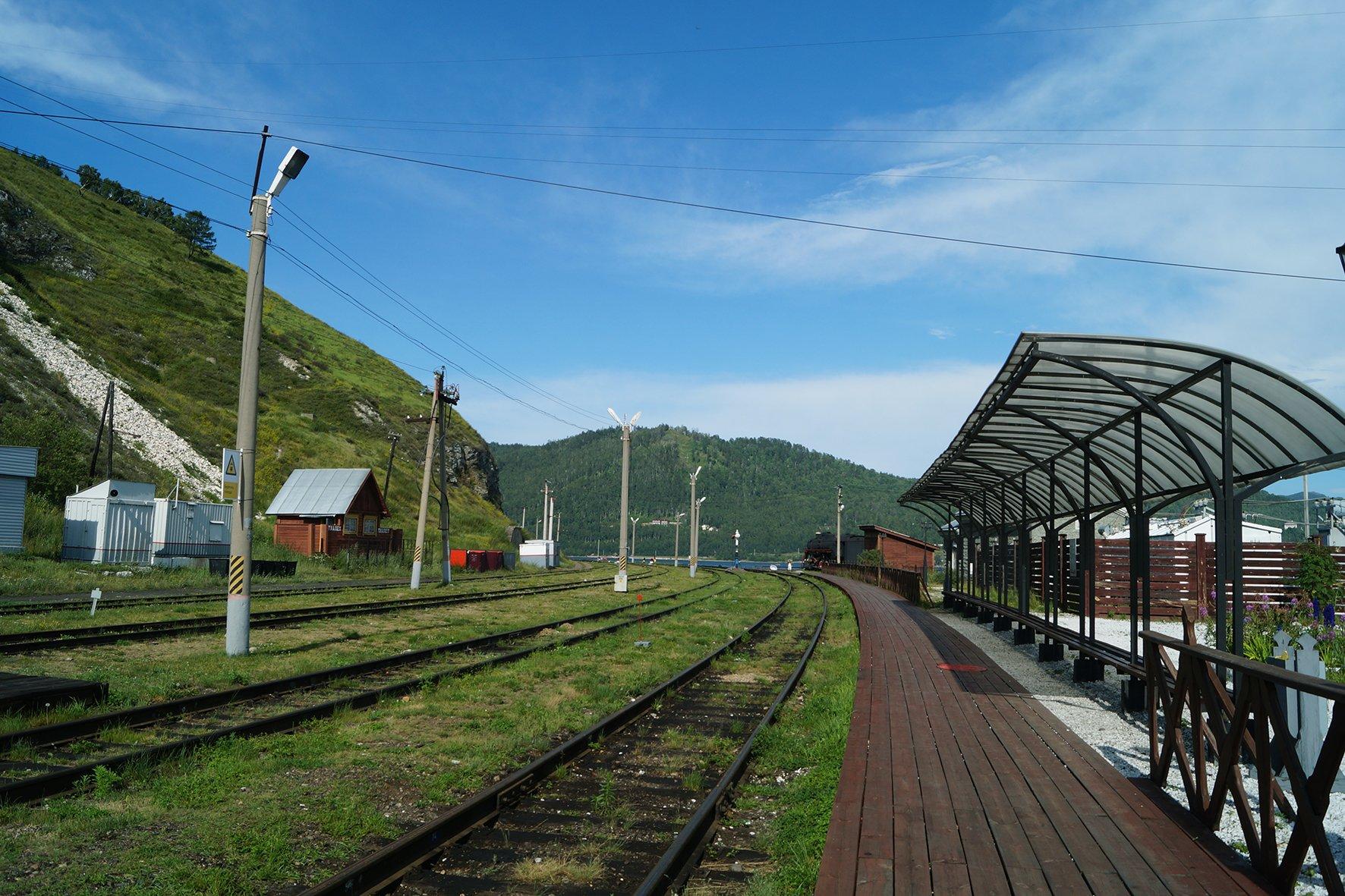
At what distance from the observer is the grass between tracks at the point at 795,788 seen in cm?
529

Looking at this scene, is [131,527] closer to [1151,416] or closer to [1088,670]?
[1088,670]

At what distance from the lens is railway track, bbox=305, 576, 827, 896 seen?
16.8 feet

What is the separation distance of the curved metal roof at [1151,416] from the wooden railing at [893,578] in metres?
14.3

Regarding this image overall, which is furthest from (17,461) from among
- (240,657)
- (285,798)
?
(285,798)

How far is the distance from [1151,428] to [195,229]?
5154 inches

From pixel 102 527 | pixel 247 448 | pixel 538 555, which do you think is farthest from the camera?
pixel 538 555

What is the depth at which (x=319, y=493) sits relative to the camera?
46250 mm

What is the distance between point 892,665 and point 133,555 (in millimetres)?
30316

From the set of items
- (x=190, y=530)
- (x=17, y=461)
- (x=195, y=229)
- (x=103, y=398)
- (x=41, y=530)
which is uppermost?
(x=195, y=229)

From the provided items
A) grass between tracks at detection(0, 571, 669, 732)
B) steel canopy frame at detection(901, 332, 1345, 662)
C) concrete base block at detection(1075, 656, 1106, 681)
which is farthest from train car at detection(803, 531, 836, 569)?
concrete base block at detection(1075, 656, 1106, 681)

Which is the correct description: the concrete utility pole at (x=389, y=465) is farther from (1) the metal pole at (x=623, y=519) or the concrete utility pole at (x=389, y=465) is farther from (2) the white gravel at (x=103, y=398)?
(1) the metal pole at (x=623, y=519)

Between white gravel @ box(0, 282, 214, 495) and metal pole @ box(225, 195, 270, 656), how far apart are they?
41.3 meters

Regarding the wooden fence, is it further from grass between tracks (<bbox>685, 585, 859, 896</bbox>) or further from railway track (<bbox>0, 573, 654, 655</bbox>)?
railway track (<bbox>0, 573, 654, 655</bbox>)

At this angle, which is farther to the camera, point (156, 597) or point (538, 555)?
point (538, 555)
